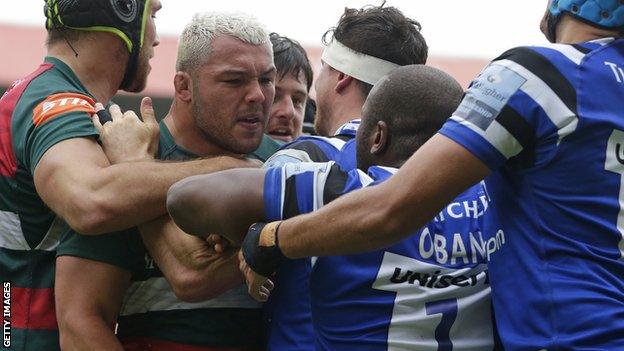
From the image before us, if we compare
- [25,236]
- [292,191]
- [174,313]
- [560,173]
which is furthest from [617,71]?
[25,236]

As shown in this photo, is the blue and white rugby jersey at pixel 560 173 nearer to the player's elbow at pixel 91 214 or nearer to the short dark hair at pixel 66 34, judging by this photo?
the player's elbow at pixel 91 214

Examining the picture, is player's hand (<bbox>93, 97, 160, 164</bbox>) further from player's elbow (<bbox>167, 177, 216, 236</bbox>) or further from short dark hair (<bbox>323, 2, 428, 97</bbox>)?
short dark hair (<bbox>323, 2, 428, 97</bbox>)

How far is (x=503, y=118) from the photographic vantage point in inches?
113

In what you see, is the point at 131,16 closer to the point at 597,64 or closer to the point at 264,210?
the point at 264,210

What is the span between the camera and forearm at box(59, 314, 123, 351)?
Answer: 379cm

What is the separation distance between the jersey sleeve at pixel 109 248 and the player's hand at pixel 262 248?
2.82 ft

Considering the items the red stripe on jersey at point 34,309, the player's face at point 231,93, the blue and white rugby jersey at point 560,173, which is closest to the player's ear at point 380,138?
the blue and white rugby jersey at point 560,173

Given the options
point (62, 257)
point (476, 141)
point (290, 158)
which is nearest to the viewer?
point (476, 141)

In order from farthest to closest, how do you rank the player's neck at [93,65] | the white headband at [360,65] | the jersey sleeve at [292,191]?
the white headband at [360,65] < the player's neck at [93,65] < the jersey sleeve at [292,191]

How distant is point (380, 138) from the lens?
3369 mm

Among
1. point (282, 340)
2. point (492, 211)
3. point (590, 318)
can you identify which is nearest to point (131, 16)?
point (282, 340)

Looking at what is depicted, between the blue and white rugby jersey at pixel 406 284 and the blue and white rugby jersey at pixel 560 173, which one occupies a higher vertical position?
the blue and white rugby jersey at pixel 560 173

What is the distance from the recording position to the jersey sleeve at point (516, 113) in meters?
2.87

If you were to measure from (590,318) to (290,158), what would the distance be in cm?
123
